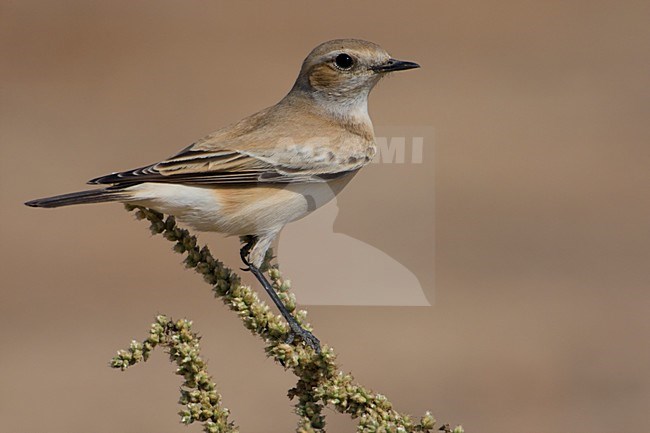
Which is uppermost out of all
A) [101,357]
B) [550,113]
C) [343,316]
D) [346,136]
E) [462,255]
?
[550,113]

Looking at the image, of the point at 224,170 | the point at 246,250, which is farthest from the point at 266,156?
the point at 246,250

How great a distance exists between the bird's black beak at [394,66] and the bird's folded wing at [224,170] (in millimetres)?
525

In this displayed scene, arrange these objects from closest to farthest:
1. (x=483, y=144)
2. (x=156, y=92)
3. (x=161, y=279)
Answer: (x=161, y=279) → (x=483, y=144) → (x=156, y=92)

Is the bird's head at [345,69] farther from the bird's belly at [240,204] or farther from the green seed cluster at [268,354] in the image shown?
the green seed cluster at [268,354]

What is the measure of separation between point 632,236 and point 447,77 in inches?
177

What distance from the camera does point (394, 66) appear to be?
5207mm

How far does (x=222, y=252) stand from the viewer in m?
11.6

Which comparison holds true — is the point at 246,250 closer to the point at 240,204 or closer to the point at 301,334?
the point at 240,204

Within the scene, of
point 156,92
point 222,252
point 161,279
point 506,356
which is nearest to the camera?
point 506,356

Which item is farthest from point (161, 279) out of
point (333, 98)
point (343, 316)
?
point (333, 98)

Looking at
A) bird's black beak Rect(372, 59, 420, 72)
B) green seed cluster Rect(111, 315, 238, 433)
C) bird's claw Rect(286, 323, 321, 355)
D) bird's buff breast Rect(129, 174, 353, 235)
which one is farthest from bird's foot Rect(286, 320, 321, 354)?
bird's black beak Rect(372, 59, 420, 72)

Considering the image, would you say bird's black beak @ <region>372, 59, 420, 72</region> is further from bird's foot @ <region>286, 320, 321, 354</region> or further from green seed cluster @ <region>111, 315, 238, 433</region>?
green seed cluster @ <region>111, 315, 238, 433</region>

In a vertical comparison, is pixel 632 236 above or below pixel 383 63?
above

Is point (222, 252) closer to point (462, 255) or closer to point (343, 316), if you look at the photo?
point (343, 316)
